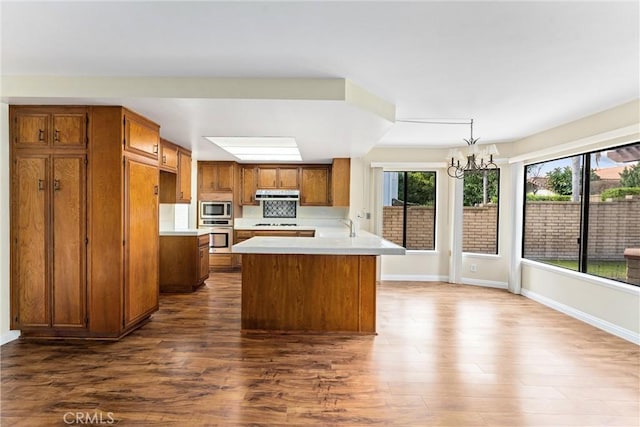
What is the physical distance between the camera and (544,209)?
199 inches

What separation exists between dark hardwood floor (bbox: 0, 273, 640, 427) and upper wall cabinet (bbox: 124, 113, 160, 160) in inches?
72.1

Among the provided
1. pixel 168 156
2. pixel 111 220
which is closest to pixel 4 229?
pixel 111 220

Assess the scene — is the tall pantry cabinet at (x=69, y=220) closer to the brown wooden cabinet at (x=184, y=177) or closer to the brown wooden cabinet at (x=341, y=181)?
the brown wooden cabinet at (x=184, y=177)

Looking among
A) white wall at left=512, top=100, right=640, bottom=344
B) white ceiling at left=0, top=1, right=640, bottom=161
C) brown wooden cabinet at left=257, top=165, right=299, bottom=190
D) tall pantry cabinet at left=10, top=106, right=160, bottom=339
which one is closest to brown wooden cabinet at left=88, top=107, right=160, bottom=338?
tall pantry cabinet at left=10, top=106, right=160, bottom=339

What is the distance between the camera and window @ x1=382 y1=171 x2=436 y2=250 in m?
6.24

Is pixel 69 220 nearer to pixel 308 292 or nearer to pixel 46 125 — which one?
pixel 46 125

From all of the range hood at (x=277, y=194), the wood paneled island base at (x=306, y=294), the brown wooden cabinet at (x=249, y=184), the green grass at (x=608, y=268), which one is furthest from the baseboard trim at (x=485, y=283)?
the brown wooden cabinet at (x=249, y=184)

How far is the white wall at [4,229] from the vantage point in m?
3.15

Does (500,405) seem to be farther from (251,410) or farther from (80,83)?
(80,83)

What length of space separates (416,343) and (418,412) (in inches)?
44.4

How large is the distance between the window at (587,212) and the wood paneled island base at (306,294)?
2768mm

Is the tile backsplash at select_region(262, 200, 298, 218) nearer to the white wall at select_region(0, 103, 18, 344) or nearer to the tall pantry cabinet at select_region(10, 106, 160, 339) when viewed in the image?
the tall pantry cabinet at select_region(10, 106, 160, 339)

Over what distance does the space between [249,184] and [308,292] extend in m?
3.80

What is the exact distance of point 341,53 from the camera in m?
2.43
